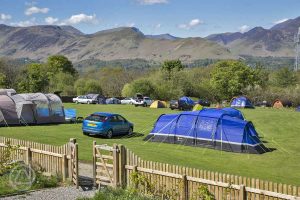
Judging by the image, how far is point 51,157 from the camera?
625 inches

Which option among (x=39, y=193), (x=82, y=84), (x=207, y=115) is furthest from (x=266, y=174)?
(x=82, y=84)

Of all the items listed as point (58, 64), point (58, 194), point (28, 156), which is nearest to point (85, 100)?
point (28, 156)

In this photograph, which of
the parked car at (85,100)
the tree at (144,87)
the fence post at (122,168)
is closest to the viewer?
the fence post at (122,168)

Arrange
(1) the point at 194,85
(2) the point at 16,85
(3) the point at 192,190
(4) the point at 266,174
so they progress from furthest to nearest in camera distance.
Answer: (1) the point at 194,85
(2) the point at 16,85
(4) the point at 266,174
(3) the point at 192,190

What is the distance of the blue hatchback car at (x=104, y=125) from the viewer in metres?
26.9

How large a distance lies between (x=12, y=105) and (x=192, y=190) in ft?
73.8

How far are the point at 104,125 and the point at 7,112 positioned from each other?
350 inches

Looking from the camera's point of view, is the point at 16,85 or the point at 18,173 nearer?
the point at 18,173

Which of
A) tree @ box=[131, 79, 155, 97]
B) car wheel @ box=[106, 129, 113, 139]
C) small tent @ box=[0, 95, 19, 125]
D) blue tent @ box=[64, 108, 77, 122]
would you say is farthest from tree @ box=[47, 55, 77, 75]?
car wheel @ box=[106, 129, 113, 139]

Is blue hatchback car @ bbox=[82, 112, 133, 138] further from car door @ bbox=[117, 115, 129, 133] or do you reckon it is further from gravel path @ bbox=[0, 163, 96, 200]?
gravel path @ bbox=[0, 163, 96, 200]

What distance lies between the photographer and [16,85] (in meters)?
75.3

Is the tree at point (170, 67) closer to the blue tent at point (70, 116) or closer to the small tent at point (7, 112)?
the blue tent at point (70, 116)

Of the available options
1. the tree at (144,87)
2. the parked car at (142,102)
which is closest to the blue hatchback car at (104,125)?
the parked car at (142,102)

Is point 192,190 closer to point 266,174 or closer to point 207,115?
point 266,174
